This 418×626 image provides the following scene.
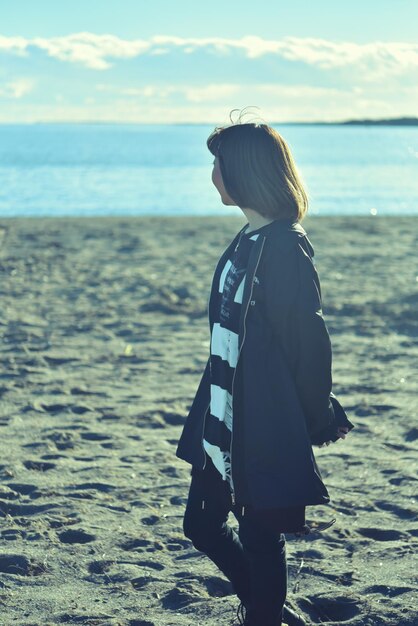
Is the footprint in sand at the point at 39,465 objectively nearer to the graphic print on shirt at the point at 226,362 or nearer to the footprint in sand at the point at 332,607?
the footprint in sand at the point at 332,607

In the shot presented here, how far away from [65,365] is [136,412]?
4.99 feet

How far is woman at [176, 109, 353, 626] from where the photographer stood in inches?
121

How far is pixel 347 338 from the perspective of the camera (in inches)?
361

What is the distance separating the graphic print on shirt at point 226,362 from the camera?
3223mm

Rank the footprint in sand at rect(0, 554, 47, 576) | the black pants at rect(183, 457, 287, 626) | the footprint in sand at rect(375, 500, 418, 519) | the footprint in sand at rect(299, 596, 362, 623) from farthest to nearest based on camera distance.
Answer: the footprint in sand at rect(375, 500, 418, 519) < the footprint in sand at rect(0, 554, 47, 576) < the footprint in sand at rect(299, 596, 362, 623) < the black pants at rect(183, 457, 287, 626)

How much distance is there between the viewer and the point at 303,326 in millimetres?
3070

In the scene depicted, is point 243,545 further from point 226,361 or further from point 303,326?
point 303,326

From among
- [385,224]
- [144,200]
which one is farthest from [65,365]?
[144,200]

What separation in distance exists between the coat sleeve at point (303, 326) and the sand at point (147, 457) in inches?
45.2

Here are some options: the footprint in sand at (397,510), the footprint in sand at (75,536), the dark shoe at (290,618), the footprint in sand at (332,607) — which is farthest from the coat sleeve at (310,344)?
the footprint in sand at (397,510)

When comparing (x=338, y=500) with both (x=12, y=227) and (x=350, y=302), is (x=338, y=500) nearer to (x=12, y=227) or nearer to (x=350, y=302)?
(x=350, y=302)

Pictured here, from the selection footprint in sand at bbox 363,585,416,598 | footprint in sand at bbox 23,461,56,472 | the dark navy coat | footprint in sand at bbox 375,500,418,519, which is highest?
the dark navy coat

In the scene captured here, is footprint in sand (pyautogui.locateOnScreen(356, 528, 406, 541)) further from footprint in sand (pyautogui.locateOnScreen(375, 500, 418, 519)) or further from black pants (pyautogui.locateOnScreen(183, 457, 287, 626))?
black pants (pyautogui.locateOnScreen(183, 457, 287, 626))

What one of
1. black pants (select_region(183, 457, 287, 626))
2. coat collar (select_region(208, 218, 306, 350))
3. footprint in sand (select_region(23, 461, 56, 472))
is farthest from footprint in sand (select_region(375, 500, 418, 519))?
coat collar (select_region(208, 218, 306, 350))
